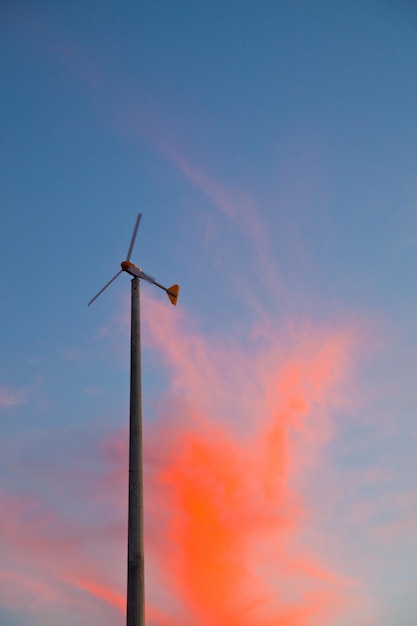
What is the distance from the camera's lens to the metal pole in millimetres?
26031

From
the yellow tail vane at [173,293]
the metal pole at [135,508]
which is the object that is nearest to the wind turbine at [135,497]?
the metal pole at [135,508]

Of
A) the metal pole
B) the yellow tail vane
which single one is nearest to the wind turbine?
the metal pole

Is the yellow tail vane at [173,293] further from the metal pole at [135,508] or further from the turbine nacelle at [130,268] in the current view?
the metal pole at [135,508]

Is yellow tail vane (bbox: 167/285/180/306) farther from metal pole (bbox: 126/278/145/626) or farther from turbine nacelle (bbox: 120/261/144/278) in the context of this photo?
metal pole (bbox: 126/278/145/626)

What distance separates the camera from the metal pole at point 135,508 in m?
26.0

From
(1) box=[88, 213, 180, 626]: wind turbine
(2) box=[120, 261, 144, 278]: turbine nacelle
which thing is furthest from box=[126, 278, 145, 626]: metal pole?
(2) box=[120, 261, 144, 278]: turbine nacelle

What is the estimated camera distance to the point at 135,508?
91.7 feet

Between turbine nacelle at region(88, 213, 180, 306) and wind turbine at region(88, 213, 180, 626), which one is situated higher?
turbine nacelle at region(88, 213, 180, 306)

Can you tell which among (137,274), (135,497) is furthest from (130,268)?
(135,497)

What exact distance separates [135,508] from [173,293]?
20541 mm

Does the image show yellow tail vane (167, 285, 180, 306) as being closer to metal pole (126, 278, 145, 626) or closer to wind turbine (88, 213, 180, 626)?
wind turbine (88, 213, 180, 626)

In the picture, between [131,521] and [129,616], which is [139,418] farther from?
[129,616]

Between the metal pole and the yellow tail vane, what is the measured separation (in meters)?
12.0

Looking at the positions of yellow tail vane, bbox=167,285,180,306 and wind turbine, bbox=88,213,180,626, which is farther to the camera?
yellow tail vane, bbox=167,285,180,306
